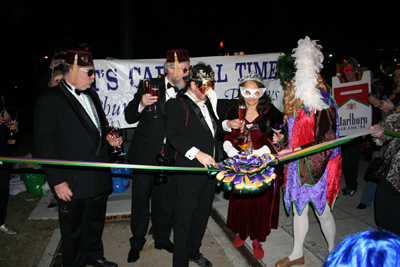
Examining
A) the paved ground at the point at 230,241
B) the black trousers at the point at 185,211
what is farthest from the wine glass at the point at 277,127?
the paved ground at the point at 230,241

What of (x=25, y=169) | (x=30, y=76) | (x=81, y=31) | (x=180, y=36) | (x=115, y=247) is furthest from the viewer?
(x=30, y=76)

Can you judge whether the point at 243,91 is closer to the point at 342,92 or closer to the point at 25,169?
the point at 342,92

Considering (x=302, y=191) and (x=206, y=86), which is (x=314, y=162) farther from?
(x=206, y=86)

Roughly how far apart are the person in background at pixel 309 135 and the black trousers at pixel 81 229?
2.14 metres

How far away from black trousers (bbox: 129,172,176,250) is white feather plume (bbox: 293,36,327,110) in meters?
1.93

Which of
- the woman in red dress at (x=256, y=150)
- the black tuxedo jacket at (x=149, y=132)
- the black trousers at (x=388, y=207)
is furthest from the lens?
the black tuxedo jacket at (x=149, y=132)

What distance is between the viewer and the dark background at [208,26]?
29.0 ft

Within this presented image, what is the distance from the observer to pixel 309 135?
299 centimetres

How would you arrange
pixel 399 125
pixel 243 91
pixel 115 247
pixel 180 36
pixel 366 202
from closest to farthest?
pixel 399 125, pixel 243 91, pixel 115 247, pixel 366 202, pixel 180 36

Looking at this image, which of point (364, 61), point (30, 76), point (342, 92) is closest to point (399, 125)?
point (342, 92)

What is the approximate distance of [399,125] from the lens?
107 inches

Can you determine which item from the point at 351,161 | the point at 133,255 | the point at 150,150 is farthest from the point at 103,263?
the point at 351,161

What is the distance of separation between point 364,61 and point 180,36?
14723 mm

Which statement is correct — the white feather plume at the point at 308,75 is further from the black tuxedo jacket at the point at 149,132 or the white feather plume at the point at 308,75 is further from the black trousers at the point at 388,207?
the black tuxedo jacket at the point at 149,132
